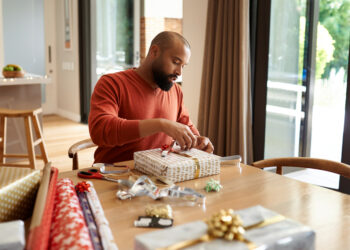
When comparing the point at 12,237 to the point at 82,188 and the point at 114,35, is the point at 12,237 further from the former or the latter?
the point at 114,35

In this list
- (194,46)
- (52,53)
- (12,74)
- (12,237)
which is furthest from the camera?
(52,53)

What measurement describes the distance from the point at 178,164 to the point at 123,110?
0.63 metres

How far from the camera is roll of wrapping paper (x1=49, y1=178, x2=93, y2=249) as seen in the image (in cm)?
70

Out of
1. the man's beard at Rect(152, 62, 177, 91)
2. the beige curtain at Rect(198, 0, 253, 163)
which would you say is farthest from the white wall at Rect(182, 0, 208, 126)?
the man's beard at Rect(152, 62, 177, 91)

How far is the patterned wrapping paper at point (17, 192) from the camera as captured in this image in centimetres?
92

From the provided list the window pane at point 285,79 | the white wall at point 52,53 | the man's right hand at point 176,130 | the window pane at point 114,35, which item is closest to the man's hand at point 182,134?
the man's right hand at point 176,130

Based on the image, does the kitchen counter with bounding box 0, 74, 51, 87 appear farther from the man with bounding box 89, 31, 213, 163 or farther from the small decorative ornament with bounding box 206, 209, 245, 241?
the small decorative ornament with bounding box 206, 209, 245, 241

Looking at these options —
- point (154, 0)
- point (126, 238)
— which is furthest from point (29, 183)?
point (154, 0)

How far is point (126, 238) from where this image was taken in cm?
93

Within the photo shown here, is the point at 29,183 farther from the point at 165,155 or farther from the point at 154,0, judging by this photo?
the point at 154,0

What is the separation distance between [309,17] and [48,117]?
4.84 meters

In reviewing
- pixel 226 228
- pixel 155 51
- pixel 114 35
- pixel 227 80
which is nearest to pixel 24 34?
pixel 114 35

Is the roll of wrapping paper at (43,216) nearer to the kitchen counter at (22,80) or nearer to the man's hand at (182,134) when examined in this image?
the man's hand at (182,134)

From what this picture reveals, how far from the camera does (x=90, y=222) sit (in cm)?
94
